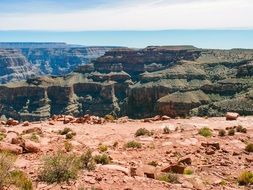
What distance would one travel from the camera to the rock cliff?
103631 millimetres

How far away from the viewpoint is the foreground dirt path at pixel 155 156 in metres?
13.0

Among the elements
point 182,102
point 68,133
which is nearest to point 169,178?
point 68,133

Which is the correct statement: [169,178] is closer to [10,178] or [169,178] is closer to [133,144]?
[10,178]

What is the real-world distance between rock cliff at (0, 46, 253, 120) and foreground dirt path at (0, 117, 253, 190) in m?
47.4

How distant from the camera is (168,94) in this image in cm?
13475

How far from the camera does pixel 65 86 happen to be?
193875 millimetres

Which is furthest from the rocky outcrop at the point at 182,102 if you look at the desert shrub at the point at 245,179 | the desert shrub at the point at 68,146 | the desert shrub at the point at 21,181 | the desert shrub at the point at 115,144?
the desert shrub at the point at 21,181

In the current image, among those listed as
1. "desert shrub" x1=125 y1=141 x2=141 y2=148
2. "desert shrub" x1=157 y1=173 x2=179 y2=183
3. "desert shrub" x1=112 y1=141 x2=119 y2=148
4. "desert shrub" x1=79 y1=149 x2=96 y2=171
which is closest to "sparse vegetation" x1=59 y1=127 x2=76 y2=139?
"desert shrub" x1=112 y1=141 x2=119 y2=148

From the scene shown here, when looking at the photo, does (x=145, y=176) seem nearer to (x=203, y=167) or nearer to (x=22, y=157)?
(x=203, y=167)

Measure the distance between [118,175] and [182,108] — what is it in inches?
3895

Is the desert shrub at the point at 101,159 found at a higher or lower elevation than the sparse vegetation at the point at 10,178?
lower

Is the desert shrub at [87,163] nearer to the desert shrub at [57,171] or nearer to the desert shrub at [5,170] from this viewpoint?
the desert shrub at [57,171]

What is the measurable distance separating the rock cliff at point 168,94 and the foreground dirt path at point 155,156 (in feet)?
156

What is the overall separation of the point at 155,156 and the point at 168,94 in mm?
117603
